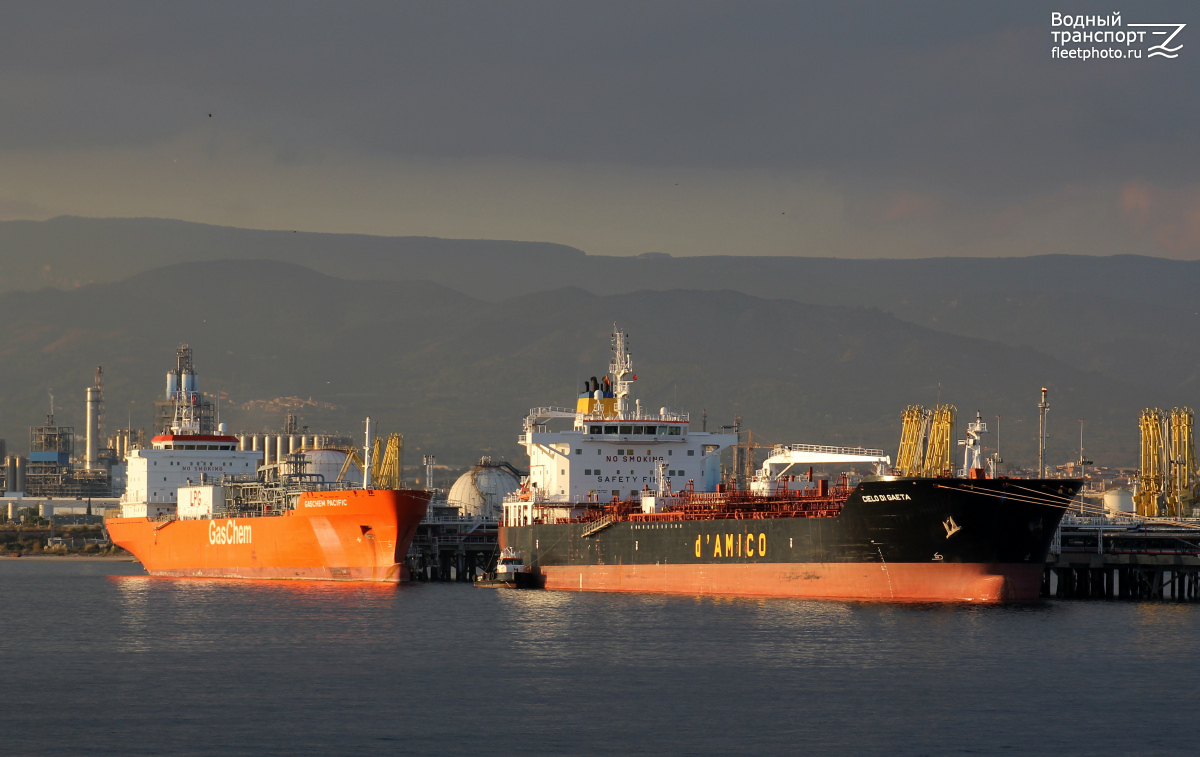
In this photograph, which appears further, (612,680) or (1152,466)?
(1152,466)

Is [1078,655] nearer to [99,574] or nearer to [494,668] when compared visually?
[494,668]

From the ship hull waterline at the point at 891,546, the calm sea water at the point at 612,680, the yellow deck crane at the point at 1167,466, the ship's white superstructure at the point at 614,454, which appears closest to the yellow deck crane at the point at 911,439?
the ship's white superstructure at the point at 614,454

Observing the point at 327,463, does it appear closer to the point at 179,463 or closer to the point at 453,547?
the point at 179,463

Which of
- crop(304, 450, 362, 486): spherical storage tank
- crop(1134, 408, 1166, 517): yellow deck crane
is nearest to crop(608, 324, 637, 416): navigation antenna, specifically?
crop(1134, 408, 1166, 517): yellow deck crane

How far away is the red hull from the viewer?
4522cm

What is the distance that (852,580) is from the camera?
154 feet

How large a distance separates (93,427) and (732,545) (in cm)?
13693

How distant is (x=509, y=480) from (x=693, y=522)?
172ft

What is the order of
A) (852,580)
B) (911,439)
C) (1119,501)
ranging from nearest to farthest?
1. (852,580)
2. (911,439)
3. (1119,501)

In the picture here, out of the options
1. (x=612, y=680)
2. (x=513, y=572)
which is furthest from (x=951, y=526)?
(x=513, y=572)

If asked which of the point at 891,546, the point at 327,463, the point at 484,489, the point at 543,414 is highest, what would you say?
the point at 543,414

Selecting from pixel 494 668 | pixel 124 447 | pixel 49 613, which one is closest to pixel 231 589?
pixel 49 613

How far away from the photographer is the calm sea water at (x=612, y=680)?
27.8 m

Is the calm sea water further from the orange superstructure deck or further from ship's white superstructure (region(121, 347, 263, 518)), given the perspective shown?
ship's white superstructure (region(121, 347, 263, 518))
